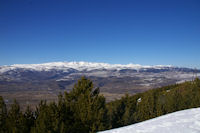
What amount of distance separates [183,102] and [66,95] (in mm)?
33202

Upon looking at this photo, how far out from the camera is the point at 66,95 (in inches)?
997

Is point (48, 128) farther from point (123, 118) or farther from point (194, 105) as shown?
point (194, 105)

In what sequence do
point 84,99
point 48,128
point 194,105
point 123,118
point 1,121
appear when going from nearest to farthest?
point 48,128 < point 1,121 < point 84,99 < point 123,118 < point 194,105

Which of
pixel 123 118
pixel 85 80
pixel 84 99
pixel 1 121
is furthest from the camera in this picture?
pixel 123 118

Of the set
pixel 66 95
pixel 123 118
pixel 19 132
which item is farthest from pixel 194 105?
pixel 19 132

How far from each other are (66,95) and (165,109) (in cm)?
2896

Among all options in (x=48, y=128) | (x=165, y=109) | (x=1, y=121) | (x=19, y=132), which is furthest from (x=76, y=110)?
(x=165, y=109)

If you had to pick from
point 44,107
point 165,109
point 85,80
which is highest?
point 85,80

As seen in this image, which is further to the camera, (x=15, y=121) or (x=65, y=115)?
(x=65, y=115)

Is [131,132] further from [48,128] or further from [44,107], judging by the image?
[44,107]

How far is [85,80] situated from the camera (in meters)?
24.9

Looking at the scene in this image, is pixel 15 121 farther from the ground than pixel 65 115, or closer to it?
farther from the ground

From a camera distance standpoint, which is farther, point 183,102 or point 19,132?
point 183,102

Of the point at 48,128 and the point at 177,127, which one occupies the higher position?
the point at 177,127
